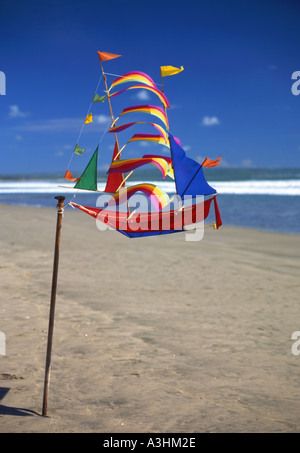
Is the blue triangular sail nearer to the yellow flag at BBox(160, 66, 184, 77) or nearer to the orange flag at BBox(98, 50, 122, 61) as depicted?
the yellow flag at BBox(160, 66, 184, 77)

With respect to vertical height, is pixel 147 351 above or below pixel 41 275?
below

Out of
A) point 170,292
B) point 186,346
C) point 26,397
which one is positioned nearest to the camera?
point 26,397

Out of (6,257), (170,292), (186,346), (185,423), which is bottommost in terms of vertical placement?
(185,423)

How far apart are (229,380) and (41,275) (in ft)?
16.1

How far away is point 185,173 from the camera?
323 cm

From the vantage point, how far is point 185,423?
393cm

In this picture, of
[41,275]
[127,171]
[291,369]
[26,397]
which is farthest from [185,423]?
[41,275]

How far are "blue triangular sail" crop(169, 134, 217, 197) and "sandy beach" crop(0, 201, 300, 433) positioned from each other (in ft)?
6.53

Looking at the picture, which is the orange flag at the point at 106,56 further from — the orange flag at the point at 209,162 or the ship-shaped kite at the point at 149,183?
the orange flag at the point at 209,162

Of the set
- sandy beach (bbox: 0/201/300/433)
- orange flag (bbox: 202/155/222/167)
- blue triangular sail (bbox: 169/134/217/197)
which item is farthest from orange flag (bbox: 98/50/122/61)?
sandy beach (bbox: 0/201/300/433)

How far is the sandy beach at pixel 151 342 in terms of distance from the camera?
4070 millimetres

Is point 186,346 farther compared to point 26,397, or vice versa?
point 186,346

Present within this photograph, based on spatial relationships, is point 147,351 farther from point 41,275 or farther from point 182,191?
point 41,275

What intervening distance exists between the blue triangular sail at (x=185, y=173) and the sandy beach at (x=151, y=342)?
199cm
